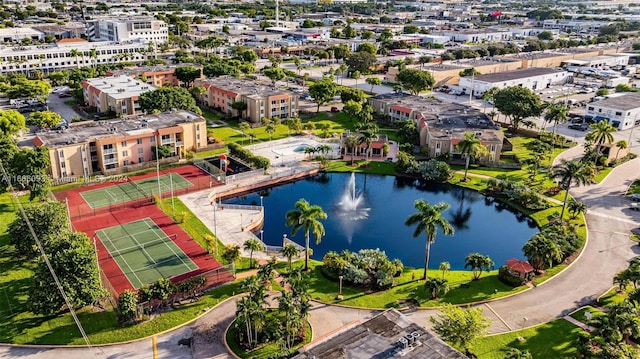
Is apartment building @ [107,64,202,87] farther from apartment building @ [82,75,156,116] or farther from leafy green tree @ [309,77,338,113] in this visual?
leafy green tree @ [309,77,338,113]

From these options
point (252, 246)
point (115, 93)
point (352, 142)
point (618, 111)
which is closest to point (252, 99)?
point (352, 142)

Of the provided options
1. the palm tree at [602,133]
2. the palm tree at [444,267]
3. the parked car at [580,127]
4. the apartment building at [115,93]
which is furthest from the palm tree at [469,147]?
the apartment building at [115,93]

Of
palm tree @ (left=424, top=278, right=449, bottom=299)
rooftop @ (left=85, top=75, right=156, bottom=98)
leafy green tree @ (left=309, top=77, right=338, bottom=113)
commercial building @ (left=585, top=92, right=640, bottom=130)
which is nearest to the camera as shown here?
palm tree @ (left=424, top=278, right=449, bottom=299)

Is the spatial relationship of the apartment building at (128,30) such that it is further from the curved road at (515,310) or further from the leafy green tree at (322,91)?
the curved road at (515,310)

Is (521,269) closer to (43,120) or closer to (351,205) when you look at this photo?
(351,205)

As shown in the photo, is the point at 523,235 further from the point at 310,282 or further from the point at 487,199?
the point at 310,282

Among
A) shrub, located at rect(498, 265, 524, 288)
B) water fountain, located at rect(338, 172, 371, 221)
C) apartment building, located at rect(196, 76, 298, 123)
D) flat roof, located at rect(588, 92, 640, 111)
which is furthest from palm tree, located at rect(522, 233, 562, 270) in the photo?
flat roof, located at rect(588, 92, 640, 111)

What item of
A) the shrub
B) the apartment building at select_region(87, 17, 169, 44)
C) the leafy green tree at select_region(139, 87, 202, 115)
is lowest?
the shrub

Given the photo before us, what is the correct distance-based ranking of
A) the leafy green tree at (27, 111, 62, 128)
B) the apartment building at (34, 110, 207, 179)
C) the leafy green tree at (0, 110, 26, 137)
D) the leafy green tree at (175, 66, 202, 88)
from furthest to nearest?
the leafy green tree at (175, 66, 202, 88)
the leafy green tree at (27, 111, 62, 128)
the leafy green tree at (0, 110, 26, 137)
the apartment building at (34, 110, 207, 179)
